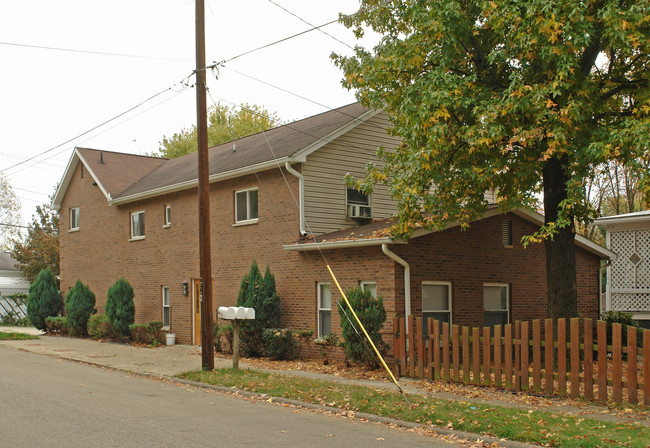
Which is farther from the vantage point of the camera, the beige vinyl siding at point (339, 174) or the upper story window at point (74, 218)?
the upper story window at point (74, 218)

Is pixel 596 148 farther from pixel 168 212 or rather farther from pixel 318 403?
pixel 168 212

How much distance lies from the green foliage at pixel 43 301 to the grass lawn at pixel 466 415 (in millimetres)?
17795

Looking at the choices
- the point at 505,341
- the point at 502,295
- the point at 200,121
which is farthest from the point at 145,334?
the point at 505,341

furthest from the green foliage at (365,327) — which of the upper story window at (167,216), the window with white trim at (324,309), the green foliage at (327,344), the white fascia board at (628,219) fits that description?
the upper story window at (167,216)

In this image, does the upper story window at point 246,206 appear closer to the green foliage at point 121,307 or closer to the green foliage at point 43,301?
the green foliage at point 121,307

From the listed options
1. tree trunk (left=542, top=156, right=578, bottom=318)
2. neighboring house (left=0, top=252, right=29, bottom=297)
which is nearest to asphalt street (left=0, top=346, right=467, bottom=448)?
tree trunk (left=542, top=156, right=578, bottom=318)

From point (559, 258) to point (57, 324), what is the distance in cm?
2093

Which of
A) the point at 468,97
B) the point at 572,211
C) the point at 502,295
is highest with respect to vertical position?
the point at 468,97

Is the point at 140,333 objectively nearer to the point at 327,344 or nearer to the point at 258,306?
the point at 258,306

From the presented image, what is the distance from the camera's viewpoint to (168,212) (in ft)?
76.9

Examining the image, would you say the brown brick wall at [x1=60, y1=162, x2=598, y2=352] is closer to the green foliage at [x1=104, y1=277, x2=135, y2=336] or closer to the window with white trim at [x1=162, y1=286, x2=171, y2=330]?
the window with white trim at [x1=162, y1=286, x2=171, y2=330]

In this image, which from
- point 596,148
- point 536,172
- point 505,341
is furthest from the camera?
point 536,172

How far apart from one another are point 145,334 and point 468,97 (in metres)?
14.8

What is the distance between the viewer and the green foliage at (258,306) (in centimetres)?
1764
